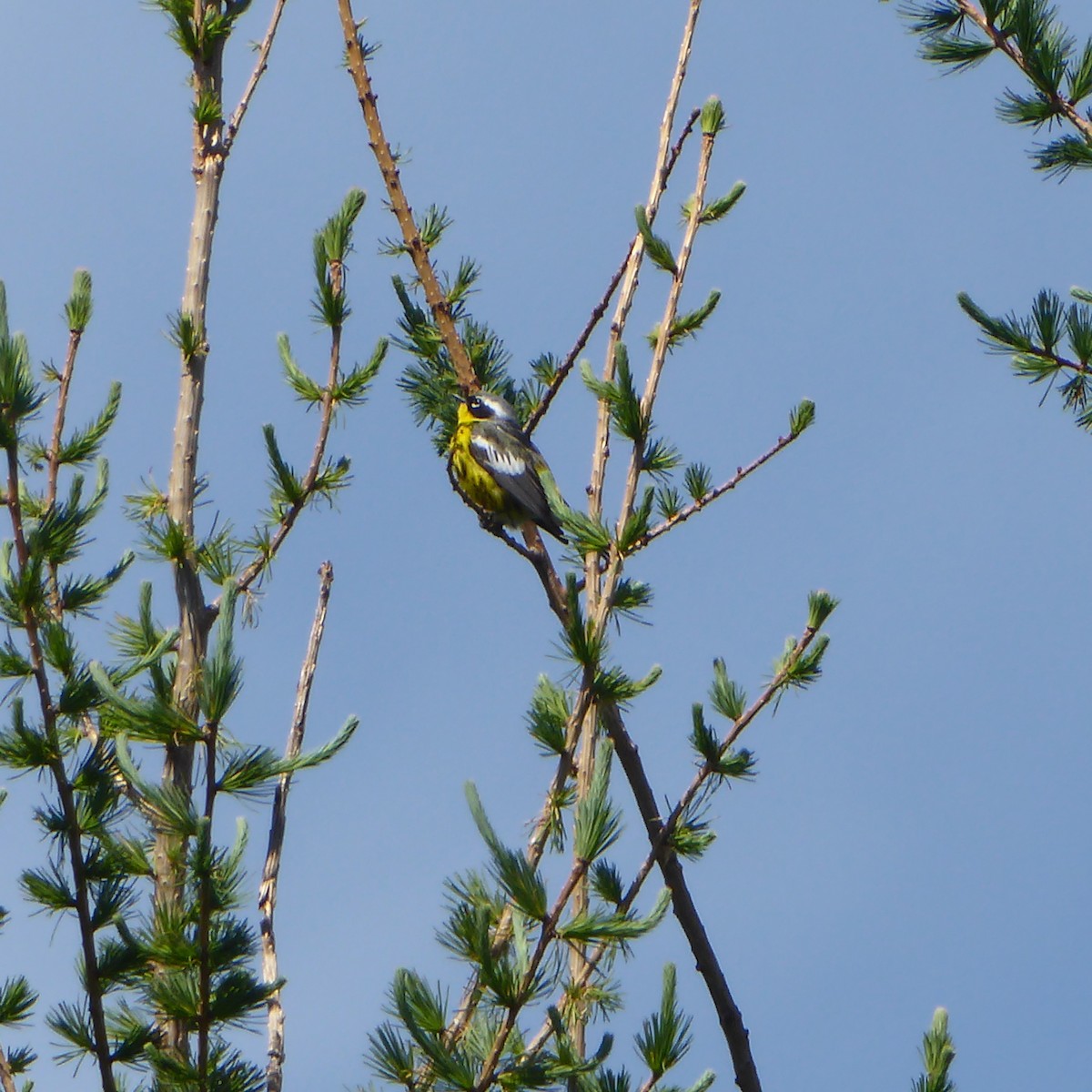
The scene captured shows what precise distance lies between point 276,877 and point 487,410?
2.45 metres

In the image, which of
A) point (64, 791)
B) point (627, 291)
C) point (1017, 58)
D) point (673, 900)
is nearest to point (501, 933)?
point (673, 900)

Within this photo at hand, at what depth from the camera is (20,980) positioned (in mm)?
3684

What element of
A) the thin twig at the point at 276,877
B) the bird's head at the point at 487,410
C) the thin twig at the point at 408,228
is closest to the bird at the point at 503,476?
the bird's head at the point at 487,410

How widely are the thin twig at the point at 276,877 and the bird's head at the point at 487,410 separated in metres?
1.23

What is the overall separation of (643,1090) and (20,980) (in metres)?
1.66

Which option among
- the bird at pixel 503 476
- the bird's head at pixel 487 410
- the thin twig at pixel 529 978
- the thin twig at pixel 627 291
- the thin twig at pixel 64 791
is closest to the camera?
the thin twig at pixel 529 978

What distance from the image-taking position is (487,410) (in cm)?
570

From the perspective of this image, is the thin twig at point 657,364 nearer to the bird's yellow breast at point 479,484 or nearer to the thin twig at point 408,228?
the thin twig at point 408,228

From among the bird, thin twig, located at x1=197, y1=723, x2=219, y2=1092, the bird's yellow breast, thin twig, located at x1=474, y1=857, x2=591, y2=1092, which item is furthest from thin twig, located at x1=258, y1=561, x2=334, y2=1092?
the bird's yellow breast

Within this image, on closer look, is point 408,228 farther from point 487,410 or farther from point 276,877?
point 276,877

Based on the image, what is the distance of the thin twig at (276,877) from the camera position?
354 centimetres

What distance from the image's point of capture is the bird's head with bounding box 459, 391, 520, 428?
5.07 m

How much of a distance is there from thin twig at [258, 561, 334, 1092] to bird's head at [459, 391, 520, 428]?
123 centimetres

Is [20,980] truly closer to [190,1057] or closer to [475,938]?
[190,1057]
